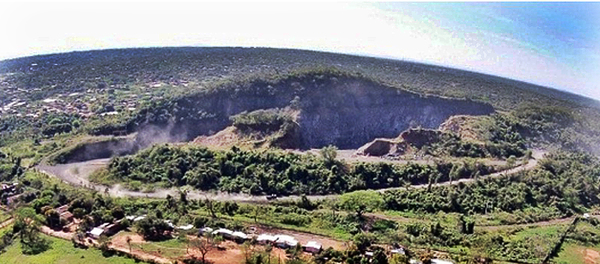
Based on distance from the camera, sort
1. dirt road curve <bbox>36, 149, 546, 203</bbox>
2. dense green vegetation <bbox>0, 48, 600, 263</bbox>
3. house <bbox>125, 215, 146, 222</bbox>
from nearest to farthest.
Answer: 1. dense green vegetation <bbox>0, 48, 600, 263</bbox>
2. house <bbox>125, 215, 146, 222</bbox>
3. dirt road curve <bbox>36, 149, 546, 203</bbox>

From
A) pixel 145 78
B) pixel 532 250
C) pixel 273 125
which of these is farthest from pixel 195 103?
pixel 532 250

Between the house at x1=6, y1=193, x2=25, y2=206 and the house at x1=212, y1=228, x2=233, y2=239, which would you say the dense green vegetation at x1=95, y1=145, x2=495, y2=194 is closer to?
the house at x1=6, y1=193, x2=25, y2=206

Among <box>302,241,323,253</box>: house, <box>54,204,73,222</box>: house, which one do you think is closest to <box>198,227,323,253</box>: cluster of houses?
<box>302,241,323,253</box>: house

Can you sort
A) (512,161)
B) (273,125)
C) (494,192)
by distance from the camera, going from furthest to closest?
1. (273,125)
2. (512,161)
3. (494,192)

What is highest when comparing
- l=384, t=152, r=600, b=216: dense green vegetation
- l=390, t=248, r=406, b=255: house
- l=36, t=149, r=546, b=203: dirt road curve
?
l=384, t=152, r=600, b=216: dense green vegetation

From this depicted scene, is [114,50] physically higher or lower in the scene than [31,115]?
higher

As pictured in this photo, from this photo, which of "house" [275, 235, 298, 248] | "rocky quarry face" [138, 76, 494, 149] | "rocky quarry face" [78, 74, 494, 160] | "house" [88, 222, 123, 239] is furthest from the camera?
"rocky quarry face" [138, 76, 494, 149]

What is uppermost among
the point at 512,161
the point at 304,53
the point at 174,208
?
the point at 304,53

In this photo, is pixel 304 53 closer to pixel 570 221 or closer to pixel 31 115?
pixel 31 115
